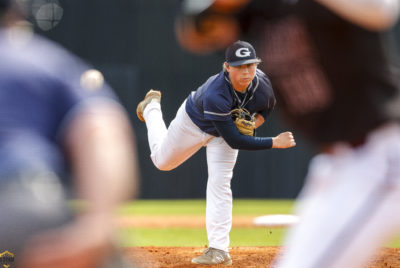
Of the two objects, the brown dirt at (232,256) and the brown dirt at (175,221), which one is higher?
the brown dirt at (232,256)

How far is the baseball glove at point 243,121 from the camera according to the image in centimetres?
498

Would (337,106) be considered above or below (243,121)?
above

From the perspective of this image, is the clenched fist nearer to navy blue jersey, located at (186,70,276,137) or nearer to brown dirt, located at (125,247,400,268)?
navy blue jersey, located at (186,70,276,137)

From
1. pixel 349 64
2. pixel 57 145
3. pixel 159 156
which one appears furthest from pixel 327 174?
pixel 159 156

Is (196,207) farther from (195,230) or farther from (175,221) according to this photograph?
(195,230)

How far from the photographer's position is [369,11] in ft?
7.03

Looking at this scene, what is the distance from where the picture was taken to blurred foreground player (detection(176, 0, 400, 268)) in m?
2.09

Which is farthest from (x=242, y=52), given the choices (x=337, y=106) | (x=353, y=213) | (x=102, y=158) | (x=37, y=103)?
(x=102, y=158)

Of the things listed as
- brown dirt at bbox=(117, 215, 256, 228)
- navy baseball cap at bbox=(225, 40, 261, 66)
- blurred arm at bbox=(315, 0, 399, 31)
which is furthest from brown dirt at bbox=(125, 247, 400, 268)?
blurred arm at bbox=(315, 0, 399, 31)

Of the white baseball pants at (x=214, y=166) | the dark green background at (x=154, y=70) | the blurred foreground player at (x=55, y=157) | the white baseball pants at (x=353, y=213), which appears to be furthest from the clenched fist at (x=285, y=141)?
the dark green background at (x=154, y=70)

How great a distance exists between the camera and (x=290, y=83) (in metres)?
2.42

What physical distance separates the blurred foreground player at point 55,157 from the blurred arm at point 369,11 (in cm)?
90

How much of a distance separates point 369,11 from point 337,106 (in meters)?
0.34

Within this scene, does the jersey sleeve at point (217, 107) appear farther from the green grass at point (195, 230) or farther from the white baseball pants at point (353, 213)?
the white baseball pants at point (353, 213)
